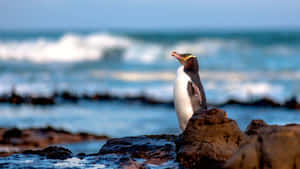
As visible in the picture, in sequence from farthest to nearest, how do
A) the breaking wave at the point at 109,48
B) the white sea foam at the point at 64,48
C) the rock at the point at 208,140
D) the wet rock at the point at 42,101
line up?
the white sea foam at the point at 64,48
the breaking wave at the point at 109,48
the wet rock at the point at 42,101
the rock at the point at 208,140

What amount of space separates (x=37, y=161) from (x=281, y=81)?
18424 millimetres

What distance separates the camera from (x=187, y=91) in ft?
22.2

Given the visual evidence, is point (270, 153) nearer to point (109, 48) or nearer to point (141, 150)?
point (141, 150)

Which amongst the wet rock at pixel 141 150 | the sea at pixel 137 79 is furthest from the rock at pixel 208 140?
the sea at pixel 137 79

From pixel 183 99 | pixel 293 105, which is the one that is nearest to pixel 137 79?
pixel 293 105

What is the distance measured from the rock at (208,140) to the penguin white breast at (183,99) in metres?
2.09

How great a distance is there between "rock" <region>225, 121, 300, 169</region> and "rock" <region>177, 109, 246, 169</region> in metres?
0.54

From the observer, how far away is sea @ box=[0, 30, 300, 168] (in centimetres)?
1146

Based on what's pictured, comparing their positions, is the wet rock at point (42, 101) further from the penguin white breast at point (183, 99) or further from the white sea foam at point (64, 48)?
the white sea foam at point (64, 48)

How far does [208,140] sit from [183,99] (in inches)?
91.6

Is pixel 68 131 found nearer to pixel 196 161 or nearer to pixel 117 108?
pixel 117 108

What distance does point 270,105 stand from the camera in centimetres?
1377

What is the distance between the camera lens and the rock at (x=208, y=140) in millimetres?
4379

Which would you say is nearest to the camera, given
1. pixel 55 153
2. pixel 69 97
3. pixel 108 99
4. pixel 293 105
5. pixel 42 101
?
pixel 55 153
